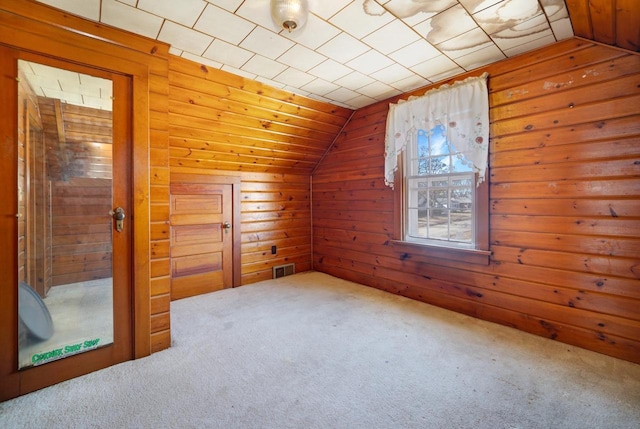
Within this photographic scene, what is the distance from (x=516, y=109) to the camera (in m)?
2.32

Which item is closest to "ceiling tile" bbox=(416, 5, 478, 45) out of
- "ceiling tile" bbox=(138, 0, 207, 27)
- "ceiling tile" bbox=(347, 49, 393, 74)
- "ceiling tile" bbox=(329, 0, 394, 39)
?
"ceiling tile" bbox=(329, 0, 394, 39)

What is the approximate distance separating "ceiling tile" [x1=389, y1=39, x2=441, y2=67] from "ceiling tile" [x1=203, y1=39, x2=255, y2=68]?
118 cm

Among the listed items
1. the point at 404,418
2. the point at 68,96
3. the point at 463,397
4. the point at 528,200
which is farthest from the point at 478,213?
the point at 68,96

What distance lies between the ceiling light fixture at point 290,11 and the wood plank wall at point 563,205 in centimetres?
182

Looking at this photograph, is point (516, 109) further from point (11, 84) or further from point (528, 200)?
point (11, 84)

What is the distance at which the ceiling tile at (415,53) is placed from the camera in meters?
2.11

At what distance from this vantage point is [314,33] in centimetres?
193

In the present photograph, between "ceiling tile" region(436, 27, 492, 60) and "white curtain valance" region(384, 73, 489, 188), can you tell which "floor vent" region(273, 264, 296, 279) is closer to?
"white curtain valance" region(384, 73, 489, 188)

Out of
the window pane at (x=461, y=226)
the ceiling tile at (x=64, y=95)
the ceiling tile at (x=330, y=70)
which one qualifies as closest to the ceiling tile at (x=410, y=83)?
the ceiling tile at (x=330, y=70)

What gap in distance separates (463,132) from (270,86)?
1.91m

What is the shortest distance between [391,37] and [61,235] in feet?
8.50

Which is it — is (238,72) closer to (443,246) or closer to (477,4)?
(477,4)

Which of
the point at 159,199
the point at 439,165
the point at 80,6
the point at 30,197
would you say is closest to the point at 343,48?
the point at 439,165

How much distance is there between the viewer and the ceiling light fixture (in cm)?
147
